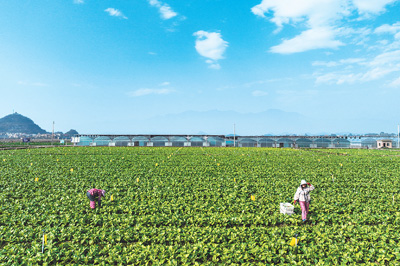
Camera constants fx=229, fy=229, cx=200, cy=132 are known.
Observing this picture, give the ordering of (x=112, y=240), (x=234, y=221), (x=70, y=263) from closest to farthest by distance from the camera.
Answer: (x=70, y=263) → (x=112, y=240) → (x=234, y=221)

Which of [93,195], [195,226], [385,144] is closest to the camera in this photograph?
[195,226]

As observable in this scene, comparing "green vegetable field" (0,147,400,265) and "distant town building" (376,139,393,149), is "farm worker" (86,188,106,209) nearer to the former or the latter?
"green vegetable field" (0,147,400,265)

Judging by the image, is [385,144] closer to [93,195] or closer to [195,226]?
[195,226]

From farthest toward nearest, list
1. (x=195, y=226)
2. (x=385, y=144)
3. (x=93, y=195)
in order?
(x=385, y=144)
(x=93, y=195)
(x=195, y=226)

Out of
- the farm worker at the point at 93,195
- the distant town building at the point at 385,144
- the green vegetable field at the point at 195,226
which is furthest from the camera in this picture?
the distant town building at the point at 385,144

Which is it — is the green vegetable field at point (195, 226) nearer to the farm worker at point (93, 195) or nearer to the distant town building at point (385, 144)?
the farm worker at point (93, 195)

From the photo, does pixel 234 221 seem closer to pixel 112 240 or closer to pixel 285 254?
pixel 285 254

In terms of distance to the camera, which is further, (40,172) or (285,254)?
(40,172)

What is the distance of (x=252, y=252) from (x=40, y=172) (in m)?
22.2

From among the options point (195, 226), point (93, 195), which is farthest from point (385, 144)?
point (93, 195)

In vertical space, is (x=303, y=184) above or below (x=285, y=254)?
above

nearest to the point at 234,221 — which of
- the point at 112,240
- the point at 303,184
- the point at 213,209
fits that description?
the point at 213,209

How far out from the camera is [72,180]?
1841 centimetres

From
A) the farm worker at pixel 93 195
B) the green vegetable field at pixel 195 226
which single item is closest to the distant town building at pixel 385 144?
the green vegetable field at pixel 195 226
